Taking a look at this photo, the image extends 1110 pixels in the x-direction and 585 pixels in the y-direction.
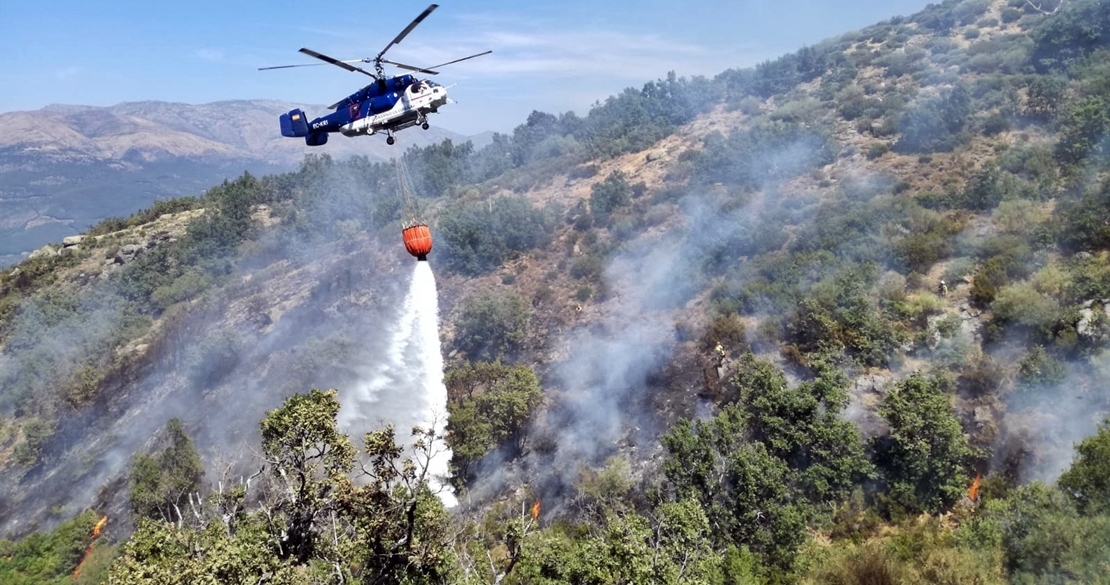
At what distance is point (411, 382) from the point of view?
149 feet

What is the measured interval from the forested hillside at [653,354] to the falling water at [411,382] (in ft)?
1.97

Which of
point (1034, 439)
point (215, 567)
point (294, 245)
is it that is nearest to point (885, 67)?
point (1034, 439)

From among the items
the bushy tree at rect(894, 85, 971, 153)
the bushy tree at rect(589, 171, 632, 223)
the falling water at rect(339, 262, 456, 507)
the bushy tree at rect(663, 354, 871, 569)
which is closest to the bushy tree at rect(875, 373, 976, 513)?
the bushy tree at rect(663, 354, 871, 569)

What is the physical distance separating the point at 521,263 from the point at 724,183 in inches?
816

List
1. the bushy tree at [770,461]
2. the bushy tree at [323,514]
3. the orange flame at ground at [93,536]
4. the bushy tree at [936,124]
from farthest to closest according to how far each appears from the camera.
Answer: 1. the bushy tree at [936,124]
2. the orange flame at ground at [93,536]
3. the bushy tree at [770,461]
4. the bushy tree at [323,514]

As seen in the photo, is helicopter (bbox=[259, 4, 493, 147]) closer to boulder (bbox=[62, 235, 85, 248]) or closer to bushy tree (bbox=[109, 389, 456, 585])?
bushy tree (bbox=[109, 389, 456, 585])

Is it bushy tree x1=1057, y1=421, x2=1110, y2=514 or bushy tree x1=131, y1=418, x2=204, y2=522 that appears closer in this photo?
bushy tree x1=1057, y1=421, x2=1110, y2=514

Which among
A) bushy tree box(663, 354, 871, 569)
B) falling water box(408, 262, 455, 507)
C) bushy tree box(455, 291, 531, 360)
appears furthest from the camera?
bushy tree box(455, 291, 531, 360)

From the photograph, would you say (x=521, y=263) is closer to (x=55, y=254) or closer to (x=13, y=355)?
(x=13, y=355)

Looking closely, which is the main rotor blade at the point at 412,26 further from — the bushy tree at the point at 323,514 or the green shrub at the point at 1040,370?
the green shrub at the point at 1040,370

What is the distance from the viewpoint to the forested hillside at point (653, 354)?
660 inches

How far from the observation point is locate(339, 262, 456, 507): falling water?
127 feet

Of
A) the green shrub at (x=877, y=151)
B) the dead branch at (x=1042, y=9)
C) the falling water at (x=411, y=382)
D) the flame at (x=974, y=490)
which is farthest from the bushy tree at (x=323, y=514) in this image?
the dead branch at (x=1042, y=9)

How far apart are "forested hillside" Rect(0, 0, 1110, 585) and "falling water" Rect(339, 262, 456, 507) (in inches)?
23.6
